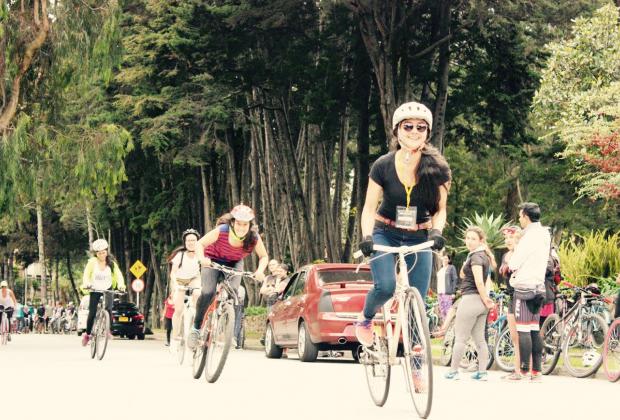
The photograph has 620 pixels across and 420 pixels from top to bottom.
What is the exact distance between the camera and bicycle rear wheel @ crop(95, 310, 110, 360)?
60.4 feet

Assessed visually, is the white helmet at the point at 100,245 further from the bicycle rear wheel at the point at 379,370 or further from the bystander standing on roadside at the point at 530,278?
the bicycle rear wheel at the point at 379,370

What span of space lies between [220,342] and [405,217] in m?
3.91

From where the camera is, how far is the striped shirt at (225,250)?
1352 cm

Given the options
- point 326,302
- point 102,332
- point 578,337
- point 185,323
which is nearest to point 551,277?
point 578,337

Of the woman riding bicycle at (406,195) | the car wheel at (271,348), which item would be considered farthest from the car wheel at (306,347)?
the woman riding bicycle at (406,195)

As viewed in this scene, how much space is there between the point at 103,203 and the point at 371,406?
38.8m

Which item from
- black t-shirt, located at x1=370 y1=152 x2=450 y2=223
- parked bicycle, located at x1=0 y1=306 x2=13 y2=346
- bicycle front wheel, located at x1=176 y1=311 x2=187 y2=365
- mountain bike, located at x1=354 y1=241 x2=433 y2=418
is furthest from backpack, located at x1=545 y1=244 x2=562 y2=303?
parked bicycle, located at x1=0 y1=306 x2=13 y2=346

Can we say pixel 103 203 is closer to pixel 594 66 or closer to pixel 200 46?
pixel 200 46

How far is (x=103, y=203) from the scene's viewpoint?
48.2 metres

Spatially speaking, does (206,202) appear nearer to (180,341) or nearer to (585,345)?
(180,341)

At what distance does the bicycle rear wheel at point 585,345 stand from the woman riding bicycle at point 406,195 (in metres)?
5.66

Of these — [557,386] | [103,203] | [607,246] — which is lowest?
[557,386]

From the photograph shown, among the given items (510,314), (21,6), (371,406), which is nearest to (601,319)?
(510,314)

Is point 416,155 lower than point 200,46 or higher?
lower
